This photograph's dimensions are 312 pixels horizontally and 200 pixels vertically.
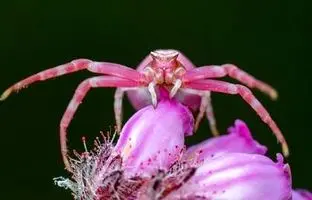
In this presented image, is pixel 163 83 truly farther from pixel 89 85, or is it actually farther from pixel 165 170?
pixel 165 170

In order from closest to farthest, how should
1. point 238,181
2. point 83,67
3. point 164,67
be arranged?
point 238,181 < point 164,67 < point 83,67

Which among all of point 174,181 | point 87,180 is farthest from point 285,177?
point 87,180

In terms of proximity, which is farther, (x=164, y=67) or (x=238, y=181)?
(x=164, y=67)

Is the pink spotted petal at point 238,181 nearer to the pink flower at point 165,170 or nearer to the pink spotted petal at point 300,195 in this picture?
the pink flower at point 165,170

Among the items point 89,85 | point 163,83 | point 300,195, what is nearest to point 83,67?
point 89,85

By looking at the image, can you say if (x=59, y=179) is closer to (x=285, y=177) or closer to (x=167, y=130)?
(x=167, y=130)

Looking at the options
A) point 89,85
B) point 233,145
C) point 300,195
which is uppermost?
point 89,85

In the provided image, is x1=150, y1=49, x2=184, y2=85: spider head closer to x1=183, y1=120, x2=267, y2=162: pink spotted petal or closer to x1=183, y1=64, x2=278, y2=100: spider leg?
x1=183, y1=64, x2=278, y2=100: spider leg
